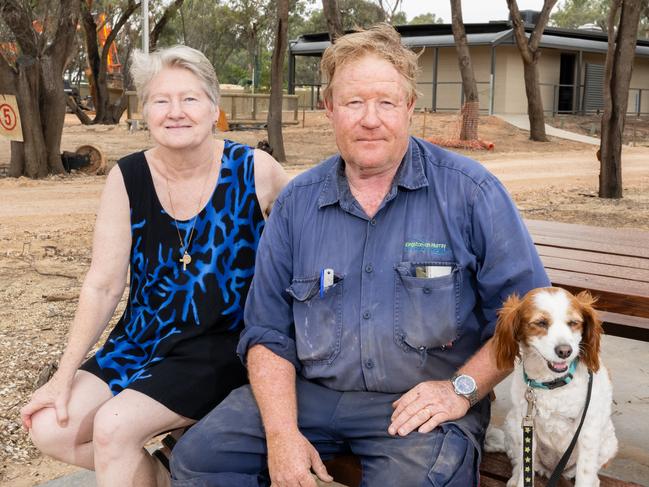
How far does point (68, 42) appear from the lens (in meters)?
15.5

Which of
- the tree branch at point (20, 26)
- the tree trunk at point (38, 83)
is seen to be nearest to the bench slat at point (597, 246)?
the tree trunk at point (38, 83)

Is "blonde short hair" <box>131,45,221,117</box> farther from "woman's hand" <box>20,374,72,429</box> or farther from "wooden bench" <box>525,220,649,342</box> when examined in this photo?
"wooden bench" <box>525,220,649,342</box>

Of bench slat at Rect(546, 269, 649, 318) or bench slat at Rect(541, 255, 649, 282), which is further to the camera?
bench slat at Rect(541, 255, 649, 282)

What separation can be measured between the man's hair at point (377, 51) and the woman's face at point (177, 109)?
614 millimetres

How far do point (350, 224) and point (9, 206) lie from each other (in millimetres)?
9874

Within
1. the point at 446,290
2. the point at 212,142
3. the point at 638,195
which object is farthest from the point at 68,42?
the point at 446,290

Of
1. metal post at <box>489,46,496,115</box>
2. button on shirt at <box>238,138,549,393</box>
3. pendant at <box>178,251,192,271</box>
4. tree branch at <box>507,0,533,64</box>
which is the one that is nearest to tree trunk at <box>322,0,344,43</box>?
tree branch at <box>507,0,533,64</box>

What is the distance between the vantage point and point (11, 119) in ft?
47.6

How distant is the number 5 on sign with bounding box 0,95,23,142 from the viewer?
47.6 feet

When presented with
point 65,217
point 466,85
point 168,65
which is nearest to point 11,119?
point 65,217

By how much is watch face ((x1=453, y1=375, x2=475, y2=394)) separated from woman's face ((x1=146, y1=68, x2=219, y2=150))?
1355mm

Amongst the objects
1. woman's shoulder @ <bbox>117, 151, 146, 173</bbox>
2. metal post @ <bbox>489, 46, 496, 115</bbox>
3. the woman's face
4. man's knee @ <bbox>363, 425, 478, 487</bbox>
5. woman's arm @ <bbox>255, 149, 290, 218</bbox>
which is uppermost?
metal post @ <bbox>489, 46, 496, 115</bbox>

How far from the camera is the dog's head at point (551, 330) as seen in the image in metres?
2.22

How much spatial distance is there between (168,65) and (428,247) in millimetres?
1260
